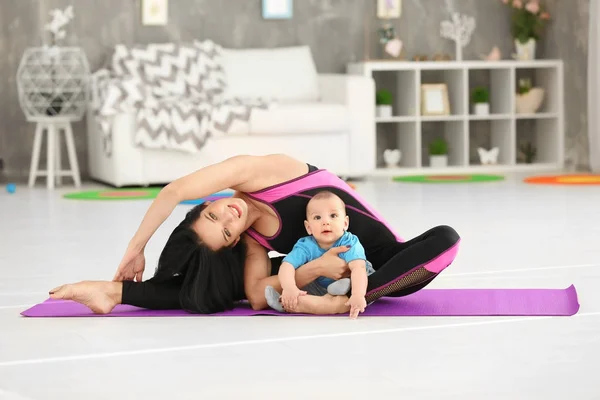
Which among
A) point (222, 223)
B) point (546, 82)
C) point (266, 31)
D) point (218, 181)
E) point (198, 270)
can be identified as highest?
point (266, 31)

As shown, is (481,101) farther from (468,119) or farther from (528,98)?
(528,98)

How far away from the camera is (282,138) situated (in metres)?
6.36

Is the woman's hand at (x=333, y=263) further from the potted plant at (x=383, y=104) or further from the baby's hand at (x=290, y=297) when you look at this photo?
the potted plant at (x=383, y=104)

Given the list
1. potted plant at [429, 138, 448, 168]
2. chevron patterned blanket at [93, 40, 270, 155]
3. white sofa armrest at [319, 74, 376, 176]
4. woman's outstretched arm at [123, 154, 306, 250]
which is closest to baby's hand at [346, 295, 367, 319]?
woman's outstretched arm at [123, 154, 306, 250]

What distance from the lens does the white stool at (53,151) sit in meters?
6.39

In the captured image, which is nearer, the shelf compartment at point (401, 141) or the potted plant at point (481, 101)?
the shelf compartment at point (401, 141)

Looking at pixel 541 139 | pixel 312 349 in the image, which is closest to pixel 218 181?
pixel 312 349

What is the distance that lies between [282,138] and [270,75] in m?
0.68

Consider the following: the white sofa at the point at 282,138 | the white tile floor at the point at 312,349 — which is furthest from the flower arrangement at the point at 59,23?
the white tile floor at the point at 312,349

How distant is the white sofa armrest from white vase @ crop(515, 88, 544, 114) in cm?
128

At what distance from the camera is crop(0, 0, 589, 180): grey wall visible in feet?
22.6

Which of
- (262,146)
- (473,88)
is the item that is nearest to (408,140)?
(473,88)

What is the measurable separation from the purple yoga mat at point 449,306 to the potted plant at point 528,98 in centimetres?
469

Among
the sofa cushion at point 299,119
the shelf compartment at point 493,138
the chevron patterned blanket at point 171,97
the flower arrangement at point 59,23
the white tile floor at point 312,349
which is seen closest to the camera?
the white tile floor at point 312,349
